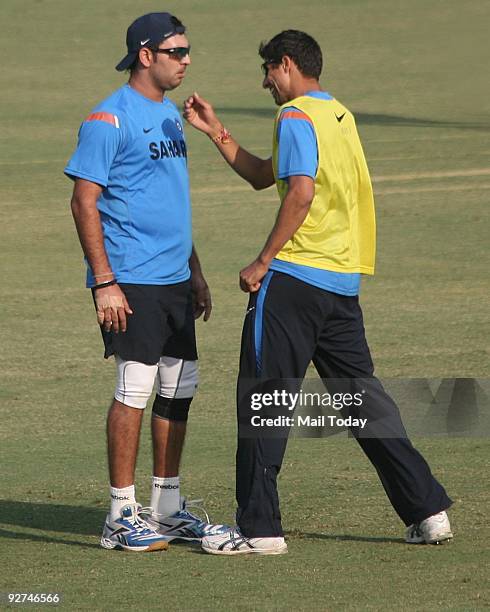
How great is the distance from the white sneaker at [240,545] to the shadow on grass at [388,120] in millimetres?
20233

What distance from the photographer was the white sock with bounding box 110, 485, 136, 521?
611 centimetres

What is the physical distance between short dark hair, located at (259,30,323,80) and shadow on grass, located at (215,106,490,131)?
19.8m

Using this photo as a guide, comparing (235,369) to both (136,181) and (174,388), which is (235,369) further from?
(136,181)

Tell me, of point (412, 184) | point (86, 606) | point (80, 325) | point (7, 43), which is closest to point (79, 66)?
point (7, 43)

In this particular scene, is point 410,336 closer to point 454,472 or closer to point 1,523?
point 454,472

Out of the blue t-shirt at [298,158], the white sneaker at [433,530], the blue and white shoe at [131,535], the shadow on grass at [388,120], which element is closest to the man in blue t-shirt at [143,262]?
the blue and white shoe at [131,535]

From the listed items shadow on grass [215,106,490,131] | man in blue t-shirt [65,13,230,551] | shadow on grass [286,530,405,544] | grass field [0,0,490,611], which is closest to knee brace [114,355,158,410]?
man in blue t-shirt [65,13,230,551]

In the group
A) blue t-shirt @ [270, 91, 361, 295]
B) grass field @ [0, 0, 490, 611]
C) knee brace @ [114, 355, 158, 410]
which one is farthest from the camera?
knee brace @ [114, 355, 158, 410]

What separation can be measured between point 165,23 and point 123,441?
5.60 ft

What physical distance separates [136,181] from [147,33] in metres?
0.63

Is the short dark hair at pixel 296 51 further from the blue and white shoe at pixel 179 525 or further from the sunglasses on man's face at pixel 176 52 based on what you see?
the blue and white shoe at pixel 179 525

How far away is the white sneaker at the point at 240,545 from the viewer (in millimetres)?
5887

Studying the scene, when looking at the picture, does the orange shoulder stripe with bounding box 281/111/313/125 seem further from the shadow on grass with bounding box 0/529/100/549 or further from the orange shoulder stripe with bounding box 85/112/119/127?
the shadow on grass with bounding box 0/529/100/549

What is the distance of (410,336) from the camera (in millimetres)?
10930
